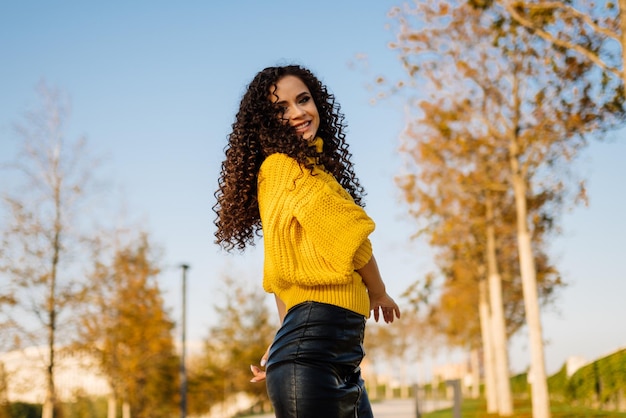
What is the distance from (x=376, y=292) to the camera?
2387 millimetres

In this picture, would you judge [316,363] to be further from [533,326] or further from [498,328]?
[498,328]

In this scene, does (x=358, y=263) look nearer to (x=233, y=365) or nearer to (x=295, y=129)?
(x=295, y=129)

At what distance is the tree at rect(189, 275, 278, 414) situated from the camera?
1112 inches

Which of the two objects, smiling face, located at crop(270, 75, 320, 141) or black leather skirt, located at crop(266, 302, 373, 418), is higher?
smiling face, located at crop(270, 75, 320, 141)

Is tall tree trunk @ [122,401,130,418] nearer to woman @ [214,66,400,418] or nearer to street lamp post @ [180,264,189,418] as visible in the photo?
street lamp post @ [180,264,189,418]

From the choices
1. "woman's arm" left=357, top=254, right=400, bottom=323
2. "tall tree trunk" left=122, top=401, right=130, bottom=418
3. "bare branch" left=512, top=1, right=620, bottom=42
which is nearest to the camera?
"woman's arm" left=357, top=254, right=400, bottom=323

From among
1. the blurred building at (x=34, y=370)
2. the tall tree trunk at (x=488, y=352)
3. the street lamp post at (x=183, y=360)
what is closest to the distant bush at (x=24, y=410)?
the blurred building at (x=34, y=370)

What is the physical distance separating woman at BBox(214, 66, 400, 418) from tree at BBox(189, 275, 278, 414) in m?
26.1

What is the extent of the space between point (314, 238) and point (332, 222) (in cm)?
7

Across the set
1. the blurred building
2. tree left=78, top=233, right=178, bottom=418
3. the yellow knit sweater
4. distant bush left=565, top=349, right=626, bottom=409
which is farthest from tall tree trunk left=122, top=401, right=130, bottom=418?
the yellow knit sweater

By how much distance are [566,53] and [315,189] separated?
12.7 m

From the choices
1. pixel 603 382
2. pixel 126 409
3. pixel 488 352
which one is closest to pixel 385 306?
pixel 603 382

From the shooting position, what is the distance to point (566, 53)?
13.8 meters

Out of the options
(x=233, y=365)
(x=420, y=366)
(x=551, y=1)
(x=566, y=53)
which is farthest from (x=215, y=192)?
(x=420, y=366)
